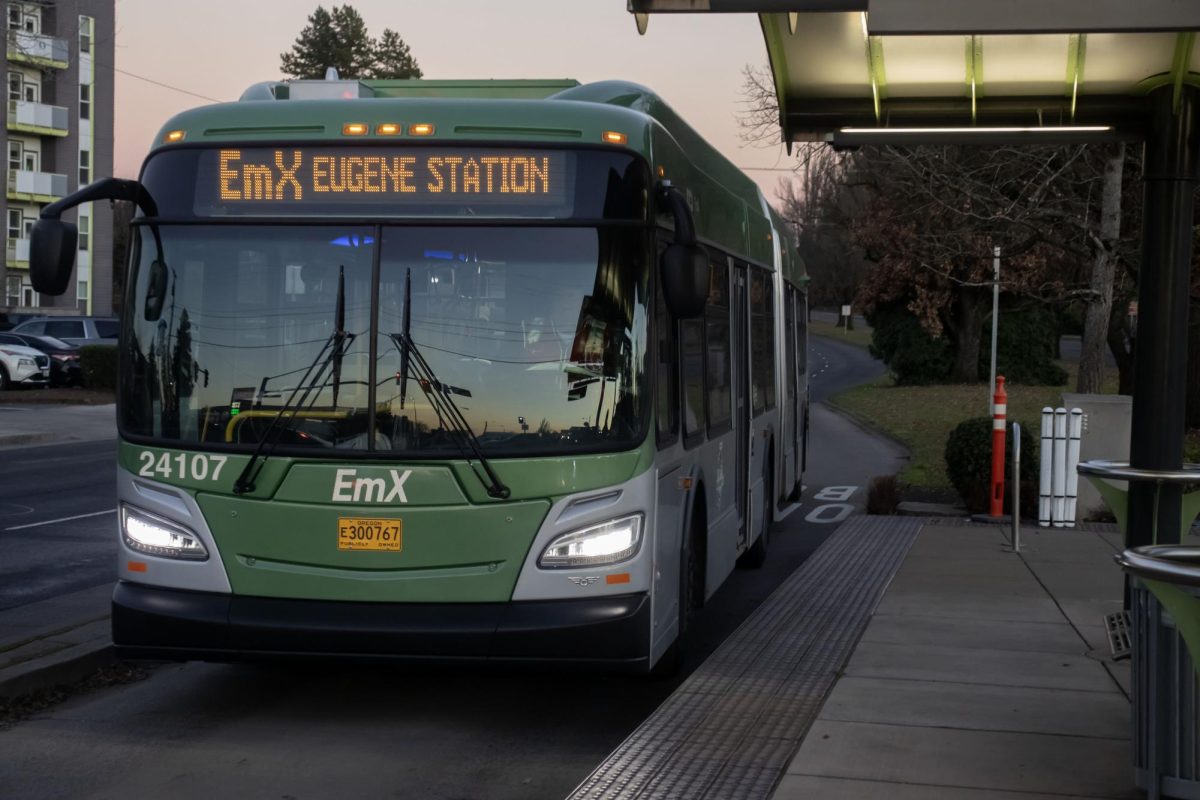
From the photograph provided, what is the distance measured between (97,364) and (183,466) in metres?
35.0

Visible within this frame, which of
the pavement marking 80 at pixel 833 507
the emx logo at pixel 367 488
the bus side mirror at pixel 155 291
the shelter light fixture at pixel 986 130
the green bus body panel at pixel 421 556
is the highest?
the shelter light fixture at pixel 986 130

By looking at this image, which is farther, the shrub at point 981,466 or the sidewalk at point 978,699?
the shrub at point 981,466

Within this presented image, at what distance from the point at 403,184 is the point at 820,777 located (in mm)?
3215

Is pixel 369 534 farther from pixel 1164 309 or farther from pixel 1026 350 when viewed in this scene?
pixel 1026 350

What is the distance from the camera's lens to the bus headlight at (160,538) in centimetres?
730

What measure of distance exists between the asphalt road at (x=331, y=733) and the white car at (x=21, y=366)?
33.5 meters

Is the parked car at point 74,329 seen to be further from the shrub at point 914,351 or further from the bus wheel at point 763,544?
the bus wheel at point 763,544

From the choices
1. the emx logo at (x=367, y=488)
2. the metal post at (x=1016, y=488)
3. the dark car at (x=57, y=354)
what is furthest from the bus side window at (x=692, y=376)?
the dark car at (x=57, y=354)

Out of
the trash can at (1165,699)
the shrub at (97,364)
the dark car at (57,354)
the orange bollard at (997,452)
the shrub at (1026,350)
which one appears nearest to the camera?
the trash can at (1165,699)

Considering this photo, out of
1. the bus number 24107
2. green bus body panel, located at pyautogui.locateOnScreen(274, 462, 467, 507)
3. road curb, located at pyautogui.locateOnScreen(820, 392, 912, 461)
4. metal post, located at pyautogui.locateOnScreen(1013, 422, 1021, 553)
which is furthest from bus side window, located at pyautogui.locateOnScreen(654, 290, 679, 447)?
road curb, located at pyautogui.locateOnScreen(820, 392, 912, 461)

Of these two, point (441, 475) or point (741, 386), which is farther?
point (741, 386)

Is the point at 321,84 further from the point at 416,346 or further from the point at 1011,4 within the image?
the point at 1011,4

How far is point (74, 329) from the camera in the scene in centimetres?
4375

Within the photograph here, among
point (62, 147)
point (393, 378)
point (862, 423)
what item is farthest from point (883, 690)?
point (62, 147)
